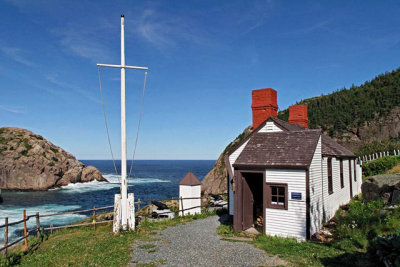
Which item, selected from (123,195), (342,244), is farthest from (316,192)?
(123,195)

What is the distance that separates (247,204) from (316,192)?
10.2 feet

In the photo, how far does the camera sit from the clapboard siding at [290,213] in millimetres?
11133

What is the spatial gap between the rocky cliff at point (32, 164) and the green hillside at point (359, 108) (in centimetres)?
5315

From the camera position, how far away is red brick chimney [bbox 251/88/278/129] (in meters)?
15.9

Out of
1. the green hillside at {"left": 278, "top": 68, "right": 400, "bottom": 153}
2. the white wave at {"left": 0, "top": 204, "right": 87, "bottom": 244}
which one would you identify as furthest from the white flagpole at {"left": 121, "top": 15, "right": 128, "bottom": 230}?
the green hillside at {"left": 278, "top": 68, "right": 400, "bottom": 153}

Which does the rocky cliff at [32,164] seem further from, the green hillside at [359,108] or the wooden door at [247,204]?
the wooden door at [247,204]

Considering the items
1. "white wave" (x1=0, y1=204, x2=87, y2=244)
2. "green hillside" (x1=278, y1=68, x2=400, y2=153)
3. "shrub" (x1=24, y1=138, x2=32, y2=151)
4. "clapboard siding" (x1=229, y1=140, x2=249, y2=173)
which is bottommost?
"white wave" (x1=0, y1=204, x2=87, y2=244)

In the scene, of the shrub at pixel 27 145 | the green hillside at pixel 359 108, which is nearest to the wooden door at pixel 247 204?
the green hillside at pixel 359 108

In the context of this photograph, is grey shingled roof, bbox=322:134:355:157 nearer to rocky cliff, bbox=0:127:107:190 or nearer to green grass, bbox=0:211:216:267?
green grass, bbox=0:211:216:267

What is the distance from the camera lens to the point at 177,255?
974 centimetres

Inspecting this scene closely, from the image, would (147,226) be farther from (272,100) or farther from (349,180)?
(349,180)

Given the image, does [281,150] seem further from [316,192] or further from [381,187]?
[381,187]

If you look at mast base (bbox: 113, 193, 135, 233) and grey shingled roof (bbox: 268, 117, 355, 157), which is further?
grey shingled roof (bbox: 268, 117, 355, 157)

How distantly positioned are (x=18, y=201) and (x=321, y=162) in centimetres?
5044
